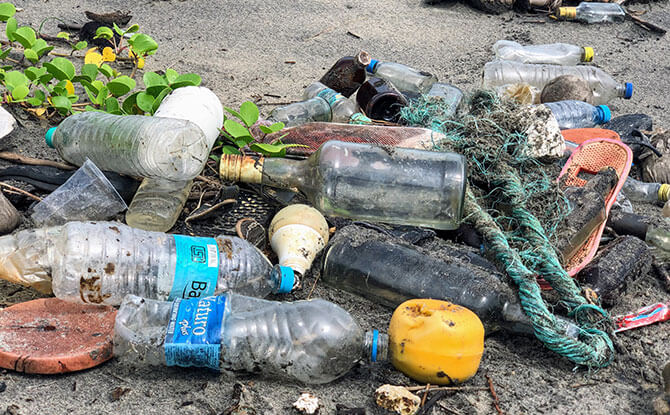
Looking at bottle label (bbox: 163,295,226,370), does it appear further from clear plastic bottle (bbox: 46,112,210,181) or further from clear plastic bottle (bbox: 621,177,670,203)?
clear plastic bottle (bbox: 621,177,670,203)

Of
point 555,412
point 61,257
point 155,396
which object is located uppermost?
point 61,257

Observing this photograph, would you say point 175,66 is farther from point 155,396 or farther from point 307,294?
point 155,396

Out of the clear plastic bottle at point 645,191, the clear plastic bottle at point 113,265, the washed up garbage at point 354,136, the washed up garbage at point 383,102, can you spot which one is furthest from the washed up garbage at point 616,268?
the washed up garbage at point 383,102

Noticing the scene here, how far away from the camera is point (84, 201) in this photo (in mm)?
2414

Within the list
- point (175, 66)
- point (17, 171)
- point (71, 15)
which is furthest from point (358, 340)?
point (71, 15)

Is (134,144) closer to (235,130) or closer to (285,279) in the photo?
(235,130)

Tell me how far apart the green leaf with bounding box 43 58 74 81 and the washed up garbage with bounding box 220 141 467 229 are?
1.10m

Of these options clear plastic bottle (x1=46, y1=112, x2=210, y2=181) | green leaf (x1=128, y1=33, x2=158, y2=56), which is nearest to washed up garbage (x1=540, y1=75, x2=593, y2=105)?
clear plastic bottle (x1=46, y1=112, x2=210, y2=181)

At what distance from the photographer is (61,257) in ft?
6.37

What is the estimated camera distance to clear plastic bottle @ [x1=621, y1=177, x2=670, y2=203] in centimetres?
299

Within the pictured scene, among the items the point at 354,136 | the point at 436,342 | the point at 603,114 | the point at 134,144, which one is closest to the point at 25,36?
the point at 134,144

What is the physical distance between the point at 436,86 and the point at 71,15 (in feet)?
9.32

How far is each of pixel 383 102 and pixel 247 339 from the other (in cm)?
181

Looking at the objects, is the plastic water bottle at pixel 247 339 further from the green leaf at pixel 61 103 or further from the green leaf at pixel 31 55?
the green leaf at pixel 31 55
